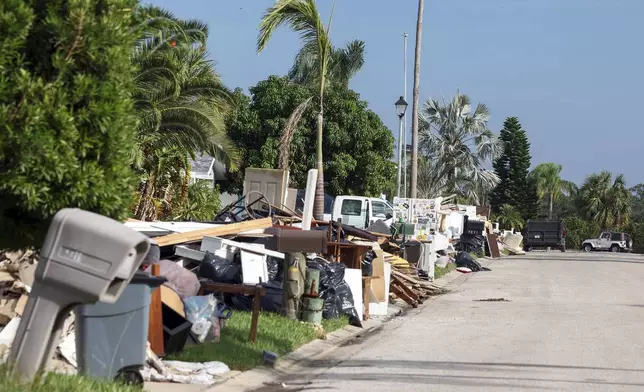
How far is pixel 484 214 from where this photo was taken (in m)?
65.9

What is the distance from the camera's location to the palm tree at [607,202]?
94.2 meters

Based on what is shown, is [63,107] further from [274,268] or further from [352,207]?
[352,207]

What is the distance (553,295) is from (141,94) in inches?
432

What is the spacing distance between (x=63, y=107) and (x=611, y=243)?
7218cm

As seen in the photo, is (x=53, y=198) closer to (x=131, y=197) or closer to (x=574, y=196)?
(x=131, y=197)

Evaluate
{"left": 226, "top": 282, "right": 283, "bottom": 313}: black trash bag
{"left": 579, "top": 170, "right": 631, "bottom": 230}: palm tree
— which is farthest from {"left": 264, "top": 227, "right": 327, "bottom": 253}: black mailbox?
{"left": 579, "top": 170, "right": 631, "bottom": 230}: palm tree

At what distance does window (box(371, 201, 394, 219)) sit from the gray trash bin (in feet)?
87.8

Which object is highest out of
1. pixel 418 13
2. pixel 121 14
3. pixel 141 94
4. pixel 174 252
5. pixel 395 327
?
pixel 418 13

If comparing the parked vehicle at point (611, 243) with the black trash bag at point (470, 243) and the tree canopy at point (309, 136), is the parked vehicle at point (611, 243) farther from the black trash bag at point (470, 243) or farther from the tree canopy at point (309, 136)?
the tree canopy at point (309, 136)

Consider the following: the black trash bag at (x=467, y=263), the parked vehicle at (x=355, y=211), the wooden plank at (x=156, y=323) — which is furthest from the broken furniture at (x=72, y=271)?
the black trash bag at (x=467, y=263)

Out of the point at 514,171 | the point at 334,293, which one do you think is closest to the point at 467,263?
the point at 334,293

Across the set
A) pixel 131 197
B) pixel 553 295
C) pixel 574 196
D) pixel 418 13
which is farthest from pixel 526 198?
pixel 131 197

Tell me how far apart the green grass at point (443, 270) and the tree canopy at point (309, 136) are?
8.28 meters

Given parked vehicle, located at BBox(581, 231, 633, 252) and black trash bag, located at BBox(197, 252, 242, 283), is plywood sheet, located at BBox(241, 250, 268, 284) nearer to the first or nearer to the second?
black trash bag, located at BBox(197, 252, 242, 283)
